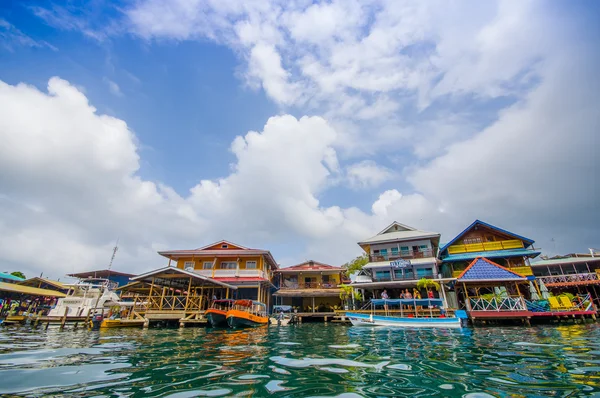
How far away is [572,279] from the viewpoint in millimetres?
25547

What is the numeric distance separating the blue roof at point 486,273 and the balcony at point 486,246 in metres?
7.63

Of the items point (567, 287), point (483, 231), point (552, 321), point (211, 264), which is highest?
point (483, 231)

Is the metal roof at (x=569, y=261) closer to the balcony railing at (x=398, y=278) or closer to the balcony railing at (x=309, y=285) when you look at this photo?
the balcony railing at (x=398, y=278)

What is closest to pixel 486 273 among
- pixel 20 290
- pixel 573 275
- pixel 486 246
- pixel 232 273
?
pixel 486 246

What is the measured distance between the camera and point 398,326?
1780cm

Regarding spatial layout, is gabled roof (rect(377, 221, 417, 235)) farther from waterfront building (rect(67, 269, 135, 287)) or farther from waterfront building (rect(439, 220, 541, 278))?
waterfront building (rect(67, 269, 135, 287))

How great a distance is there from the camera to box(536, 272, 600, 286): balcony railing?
79.5ft

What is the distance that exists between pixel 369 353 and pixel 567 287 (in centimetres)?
2976

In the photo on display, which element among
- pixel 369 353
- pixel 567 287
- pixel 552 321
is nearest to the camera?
pixel 369 353

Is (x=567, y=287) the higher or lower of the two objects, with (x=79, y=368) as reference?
higher

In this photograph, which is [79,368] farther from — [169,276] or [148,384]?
[169,276]

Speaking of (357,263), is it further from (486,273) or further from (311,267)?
(486,273)

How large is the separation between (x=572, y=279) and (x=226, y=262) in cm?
3231

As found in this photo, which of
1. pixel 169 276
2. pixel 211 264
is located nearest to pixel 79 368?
pixel 169 276
